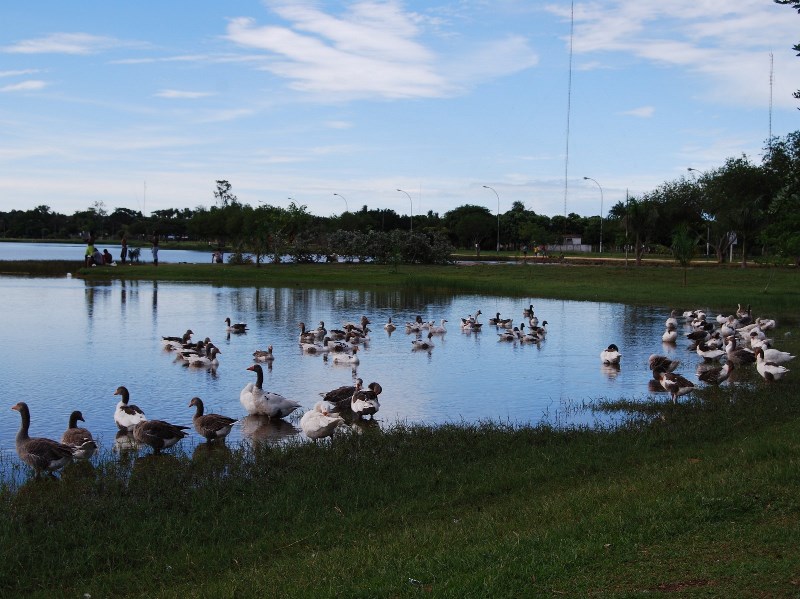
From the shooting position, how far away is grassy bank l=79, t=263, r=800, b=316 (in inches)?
2005

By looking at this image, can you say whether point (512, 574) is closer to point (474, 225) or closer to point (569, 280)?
point (569, 280)

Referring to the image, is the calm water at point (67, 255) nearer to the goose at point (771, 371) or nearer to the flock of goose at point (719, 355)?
the flock of goose at point (719, 355)

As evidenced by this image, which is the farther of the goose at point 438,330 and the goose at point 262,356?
the goose at point 438,330

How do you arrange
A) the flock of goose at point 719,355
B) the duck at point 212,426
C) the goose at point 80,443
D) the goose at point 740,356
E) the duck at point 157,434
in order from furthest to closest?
the goose at point 740,356, the flock of goose at point 719,355, the duck at point 212,426, the duck at point 157,434, the goose at point 80,443

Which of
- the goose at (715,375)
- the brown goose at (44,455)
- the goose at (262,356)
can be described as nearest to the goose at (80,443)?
the brown goose at (44,455)

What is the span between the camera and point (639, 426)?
1616 centimetres

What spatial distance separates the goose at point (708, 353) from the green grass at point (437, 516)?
10.4 m

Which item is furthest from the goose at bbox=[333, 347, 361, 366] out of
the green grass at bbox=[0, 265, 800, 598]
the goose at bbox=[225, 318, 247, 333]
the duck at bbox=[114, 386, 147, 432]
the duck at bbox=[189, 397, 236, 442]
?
the duck at bbox=[189, 397, 236, 442]

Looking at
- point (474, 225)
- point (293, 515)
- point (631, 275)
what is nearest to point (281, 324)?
point (293, 515)

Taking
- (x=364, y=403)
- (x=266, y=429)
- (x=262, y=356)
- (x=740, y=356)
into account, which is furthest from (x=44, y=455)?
(x=740, y=356)

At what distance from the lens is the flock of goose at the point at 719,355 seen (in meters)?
21.6

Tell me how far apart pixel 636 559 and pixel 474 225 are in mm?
140878

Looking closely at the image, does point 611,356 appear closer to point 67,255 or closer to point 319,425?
point 319,425

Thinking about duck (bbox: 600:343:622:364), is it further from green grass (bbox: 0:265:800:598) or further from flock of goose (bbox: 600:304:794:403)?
green grass (bbox: 0:265:800:598)
